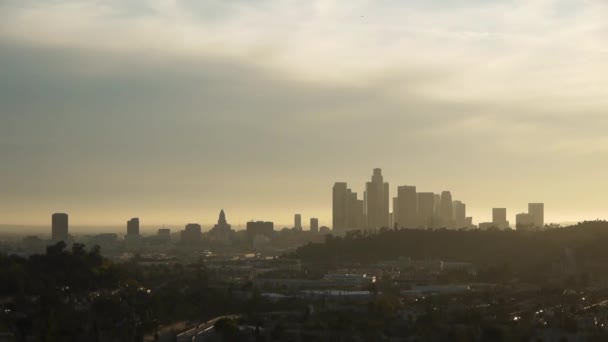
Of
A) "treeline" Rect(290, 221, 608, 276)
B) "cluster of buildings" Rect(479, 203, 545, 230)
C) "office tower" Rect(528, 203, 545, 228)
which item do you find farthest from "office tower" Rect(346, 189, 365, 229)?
"treeline" Rect(290, 221, 608, 276)

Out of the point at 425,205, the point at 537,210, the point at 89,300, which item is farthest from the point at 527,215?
the point at 89,300

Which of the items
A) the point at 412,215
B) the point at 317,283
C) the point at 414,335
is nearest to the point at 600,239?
the point at 317,283

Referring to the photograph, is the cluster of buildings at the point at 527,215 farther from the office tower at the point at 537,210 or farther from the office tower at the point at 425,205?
the office tower at the point at 425,205

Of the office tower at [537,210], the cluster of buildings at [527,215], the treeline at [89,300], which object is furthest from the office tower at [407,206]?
the treeline at [89,300]

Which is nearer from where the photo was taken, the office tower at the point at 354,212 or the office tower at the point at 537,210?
the office tower at the point at 354,212

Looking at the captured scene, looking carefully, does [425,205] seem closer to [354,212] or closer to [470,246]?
[354,212]

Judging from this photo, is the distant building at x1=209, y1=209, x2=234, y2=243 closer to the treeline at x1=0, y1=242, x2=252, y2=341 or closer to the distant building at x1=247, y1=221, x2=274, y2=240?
the distant building at x1=247, y1=221, x2=274, y2=240

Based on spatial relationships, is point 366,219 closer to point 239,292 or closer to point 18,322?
point 239,292
